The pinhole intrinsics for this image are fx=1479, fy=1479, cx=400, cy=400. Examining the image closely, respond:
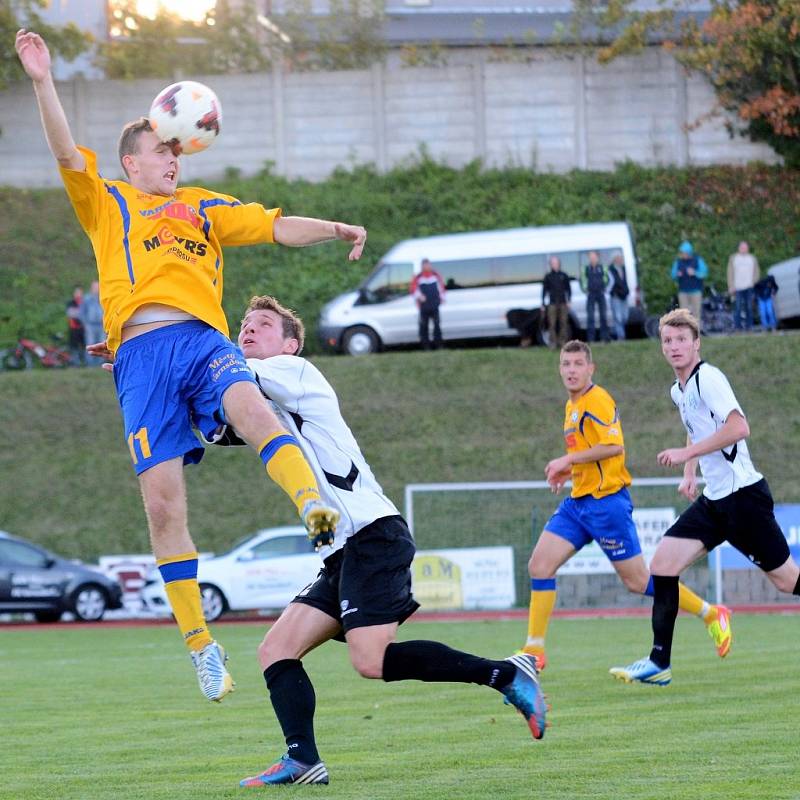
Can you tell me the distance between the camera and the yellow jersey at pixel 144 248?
21.3 ft

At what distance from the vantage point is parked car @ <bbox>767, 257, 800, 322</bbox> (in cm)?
3066

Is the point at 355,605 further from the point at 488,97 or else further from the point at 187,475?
the point at 488,97

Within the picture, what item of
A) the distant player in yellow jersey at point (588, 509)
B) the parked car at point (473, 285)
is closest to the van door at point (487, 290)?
the parked car at point (473, 285)

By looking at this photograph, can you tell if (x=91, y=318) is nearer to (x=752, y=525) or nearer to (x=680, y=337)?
(x=680, y=337)

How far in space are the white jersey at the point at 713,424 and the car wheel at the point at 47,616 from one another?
14.3 meters

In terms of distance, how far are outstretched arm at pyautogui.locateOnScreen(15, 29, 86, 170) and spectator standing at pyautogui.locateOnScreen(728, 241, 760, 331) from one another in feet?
83.5

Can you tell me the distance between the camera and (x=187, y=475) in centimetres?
2808

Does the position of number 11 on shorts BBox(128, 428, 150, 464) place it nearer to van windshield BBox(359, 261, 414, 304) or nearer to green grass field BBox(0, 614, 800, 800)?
green grass field BBox(0, 614, 800, 800)

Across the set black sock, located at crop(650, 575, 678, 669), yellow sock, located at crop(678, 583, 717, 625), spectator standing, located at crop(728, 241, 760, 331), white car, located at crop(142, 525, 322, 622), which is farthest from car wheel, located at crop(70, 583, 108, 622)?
spectator standing, located at crop(728, 241, 760, 331)

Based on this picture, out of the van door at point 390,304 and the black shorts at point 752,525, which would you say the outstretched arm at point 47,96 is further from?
the van door at point 390,304

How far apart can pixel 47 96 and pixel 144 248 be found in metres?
0.76

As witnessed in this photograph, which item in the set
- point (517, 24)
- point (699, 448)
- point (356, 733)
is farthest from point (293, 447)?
point (517, 24)

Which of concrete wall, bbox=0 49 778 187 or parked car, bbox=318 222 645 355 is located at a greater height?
concrete wall, bbox=0 49 778 187

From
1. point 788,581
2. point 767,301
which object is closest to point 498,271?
point 767,301
